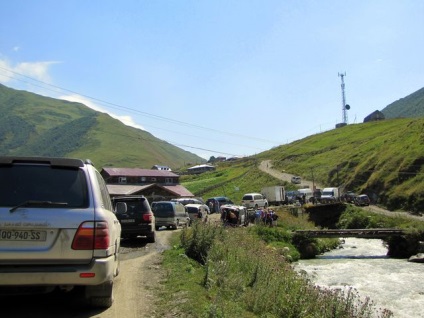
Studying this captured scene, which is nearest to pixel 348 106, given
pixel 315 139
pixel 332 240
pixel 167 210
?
pixel 315 139

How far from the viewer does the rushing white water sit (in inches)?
689

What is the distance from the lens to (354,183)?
73.8m

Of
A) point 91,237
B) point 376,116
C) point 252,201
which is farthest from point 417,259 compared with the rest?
point 376,116

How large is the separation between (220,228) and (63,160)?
10267mm

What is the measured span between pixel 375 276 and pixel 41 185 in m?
23.1

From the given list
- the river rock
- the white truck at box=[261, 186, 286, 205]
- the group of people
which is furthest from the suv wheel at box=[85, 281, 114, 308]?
the white truck at box=[261, 186, 286, 205]

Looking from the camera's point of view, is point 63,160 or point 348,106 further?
point 348,106

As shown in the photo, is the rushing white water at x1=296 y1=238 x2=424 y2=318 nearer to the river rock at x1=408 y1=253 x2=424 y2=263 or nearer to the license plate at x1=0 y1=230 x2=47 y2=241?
the river rock at x1=408 y1=253 x2=424 y2=263

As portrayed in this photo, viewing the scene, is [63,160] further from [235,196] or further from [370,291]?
[235,196]

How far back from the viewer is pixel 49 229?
5086 millimetres

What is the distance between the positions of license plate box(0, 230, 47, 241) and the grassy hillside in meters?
53.4

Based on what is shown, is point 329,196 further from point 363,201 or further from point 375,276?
point 375,276

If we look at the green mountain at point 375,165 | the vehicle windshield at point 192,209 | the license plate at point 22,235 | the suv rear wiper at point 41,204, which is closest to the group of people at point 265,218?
the vehicle windshield at point 192,209

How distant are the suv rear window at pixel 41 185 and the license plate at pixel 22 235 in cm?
34
